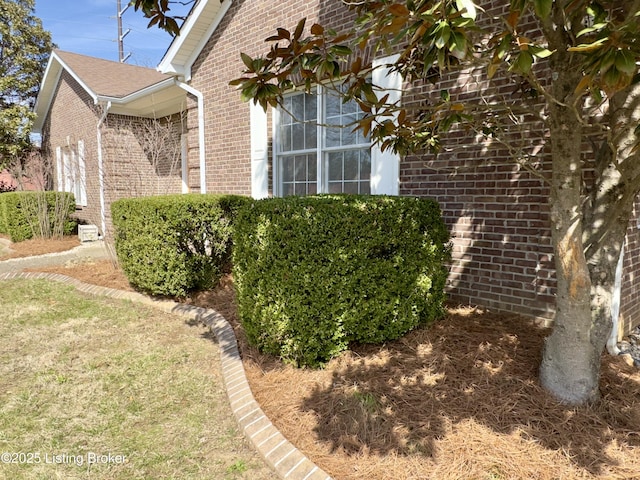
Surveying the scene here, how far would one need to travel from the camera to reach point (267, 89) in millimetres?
2490

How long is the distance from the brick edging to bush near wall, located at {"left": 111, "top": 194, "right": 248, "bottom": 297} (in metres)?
0.46

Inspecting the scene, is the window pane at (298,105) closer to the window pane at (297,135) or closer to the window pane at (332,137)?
the window pane at (297,135)

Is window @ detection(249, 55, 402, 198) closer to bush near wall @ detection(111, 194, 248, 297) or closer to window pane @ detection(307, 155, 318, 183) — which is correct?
window pane @ detection(307, 155, 318, 183)

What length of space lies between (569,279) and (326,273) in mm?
1701

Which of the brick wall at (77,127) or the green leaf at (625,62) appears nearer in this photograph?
the green leaf at (625,62)

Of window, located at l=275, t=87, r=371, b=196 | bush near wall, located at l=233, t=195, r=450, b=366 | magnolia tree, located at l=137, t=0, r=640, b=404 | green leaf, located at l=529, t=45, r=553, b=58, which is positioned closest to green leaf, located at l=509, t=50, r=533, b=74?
green leaf, located at l=529, t=45, r=553, b=58

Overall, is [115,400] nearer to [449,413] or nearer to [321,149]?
[449,413]

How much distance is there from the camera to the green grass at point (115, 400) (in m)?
2.52

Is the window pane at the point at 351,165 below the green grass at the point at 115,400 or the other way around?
the other way around

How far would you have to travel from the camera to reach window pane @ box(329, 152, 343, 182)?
596cm

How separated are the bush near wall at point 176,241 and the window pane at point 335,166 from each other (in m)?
1.40

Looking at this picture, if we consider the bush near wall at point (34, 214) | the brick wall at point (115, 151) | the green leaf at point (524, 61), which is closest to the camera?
the green leaf at point (524, 61)

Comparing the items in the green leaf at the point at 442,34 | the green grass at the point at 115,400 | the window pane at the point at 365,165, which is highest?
the green leaf at the point at 442,34

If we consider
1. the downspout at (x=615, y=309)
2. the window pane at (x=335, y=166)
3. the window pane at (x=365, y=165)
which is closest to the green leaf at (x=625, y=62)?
the downspout at (x=615, y=309)
